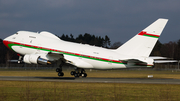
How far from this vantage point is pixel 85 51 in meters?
38.8

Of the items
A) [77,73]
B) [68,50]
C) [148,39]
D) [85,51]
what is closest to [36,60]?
[68,50]

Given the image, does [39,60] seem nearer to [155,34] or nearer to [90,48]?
[90,48]

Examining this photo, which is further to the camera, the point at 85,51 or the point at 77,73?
the point at 77,73

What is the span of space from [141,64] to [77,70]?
11.1 meters

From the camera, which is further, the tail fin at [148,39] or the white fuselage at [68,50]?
the white fuselage at [68,50]

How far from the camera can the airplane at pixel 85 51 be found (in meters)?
36.1

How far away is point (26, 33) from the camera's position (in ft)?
136

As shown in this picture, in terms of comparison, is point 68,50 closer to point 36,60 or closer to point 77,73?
point 77,73

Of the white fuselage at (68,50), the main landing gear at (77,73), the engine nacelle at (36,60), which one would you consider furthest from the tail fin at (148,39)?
the engine nacelle at (36,60)

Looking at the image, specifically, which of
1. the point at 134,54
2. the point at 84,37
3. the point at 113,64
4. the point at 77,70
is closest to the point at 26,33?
the point at 77,70

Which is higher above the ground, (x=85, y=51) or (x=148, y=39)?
(x=148, y=39)

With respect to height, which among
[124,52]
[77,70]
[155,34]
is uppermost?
[155,34]

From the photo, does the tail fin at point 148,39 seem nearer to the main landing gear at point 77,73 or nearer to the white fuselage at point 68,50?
the white fuselage at point 68,50

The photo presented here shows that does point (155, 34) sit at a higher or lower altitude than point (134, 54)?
higher
